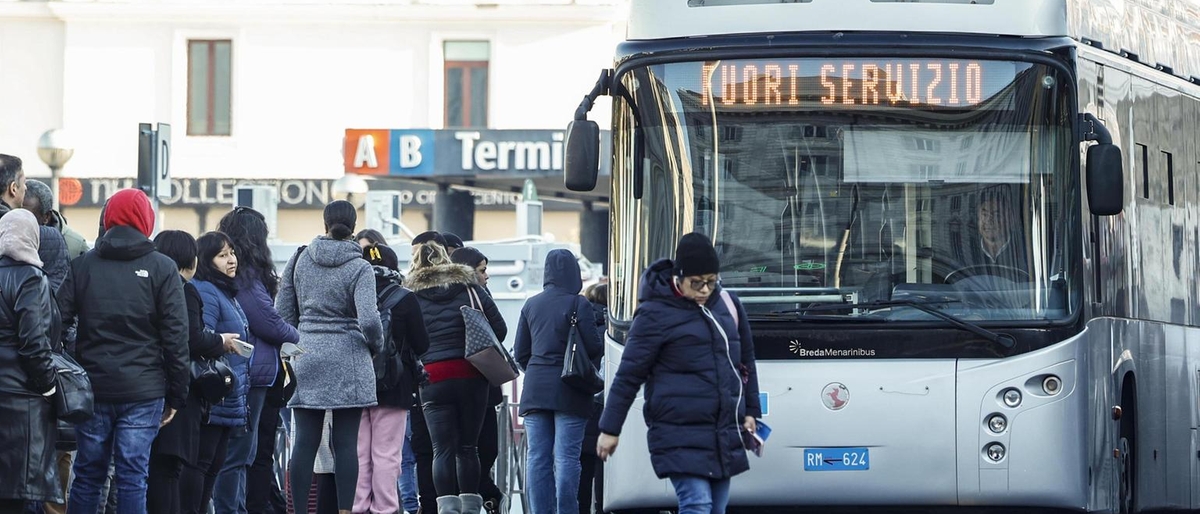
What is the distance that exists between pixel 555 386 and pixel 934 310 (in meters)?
2.97

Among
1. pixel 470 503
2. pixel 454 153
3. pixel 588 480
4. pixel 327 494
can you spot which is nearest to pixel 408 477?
pixel 470 503

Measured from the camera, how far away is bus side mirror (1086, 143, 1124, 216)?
30.4 ft

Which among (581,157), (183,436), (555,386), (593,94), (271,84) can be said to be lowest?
(183,436)

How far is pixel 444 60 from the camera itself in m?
43.4

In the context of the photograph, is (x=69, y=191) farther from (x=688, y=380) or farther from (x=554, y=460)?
(x=688, y=380)

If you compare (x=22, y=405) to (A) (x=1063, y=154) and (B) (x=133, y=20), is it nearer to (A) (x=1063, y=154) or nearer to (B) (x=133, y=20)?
(A) (x=1063, y=154)

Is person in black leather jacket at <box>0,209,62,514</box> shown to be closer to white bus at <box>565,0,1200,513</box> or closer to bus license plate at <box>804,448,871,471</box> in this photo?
white bus at <box>565,0,1200,513</box>

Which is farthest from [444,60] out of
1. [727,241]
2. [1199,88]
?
[727,241]

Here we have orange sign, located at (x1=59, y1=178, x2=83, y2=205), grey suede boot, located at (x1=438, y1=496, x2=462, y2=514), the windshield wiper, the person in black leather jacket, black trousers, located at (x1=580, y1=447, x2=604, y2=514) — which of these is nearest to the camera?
the person in black leather jacket

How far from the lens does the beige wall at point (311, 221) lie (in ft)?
143

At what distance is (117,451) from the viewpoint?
934cm

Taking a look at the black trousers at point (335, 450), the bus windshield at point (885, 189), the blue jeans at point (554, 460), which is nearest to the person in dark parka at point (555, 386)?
the blue jeans at point (554, 460)

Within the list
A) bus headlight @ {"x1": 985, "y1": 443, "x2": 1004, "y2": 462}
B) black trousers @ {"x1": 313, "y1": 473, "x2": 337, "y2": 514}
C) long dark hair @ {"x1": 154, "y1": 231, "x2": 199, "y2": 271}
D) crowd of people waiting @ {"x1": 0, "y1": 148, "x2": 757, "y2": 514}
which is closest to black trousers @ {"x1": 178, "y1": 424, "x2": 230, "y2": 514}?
crowd of people waiting @ {"x1": 0, "y1": 148, "x2": 757, "y2": 514}

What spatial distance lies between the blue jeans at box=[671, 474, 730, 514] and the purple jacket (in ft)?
9.14
